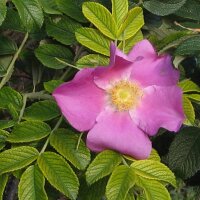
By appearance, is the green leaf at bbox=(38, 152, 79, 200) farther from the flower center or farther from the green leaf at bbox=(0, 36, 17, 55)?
the green leaf at bbox=(0, 36, 17, 55)

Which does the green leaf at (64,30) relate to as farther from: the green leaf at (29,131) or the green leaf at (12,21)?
the green leaf at (29,131)

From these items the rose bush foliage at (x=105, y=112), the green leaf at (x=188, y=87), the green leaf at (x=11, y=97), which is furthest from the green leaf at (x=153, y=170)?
the green leaf at (x=11, y=97)

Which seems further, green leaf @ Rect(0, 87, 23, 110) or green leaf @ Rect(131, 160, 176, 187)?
green leaf @ Rect(0, 87, 23, 110)

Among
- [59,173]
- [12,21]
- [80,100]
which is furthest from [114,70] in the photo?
[12,21]

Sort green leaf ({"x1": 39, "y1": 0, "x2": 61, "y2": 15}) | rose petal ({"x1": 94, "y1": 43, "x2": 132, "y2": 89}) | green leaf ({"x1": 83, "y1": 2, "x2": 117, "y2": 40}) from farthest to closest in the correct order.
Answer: green leaf ({"x1": 39, "y1": 0, "x2": 61, "y2": 15})
green leaf ({"x1": 83, "y1": 2, "x2": 117, "y2": 40})
rose petal ({"x1": 94, "y1": 43, "x2": 132, "y2": 89})

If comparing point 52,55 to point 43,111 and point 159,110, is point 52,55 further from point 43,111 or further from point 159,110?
point 159,110

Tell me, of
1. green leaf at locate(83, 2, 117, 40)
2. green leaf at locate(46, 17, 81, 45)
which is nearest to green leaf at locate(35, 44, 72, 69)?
green leaf at locate(46, 17, 81, 45)

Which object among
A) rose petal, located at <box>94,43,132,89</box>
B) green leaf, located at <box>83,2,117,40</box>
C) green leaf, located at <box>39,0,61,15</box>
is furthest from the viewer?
green leaf, located at <box>39,0,61,15</box>

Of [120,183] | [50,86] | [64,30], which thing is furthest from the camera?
[64,30]
